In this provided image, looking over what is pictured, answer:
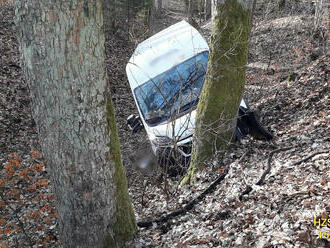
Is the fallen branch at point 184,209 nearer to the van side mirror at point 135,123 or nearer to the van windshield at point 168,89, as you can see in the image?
the van windshield at point 168,89

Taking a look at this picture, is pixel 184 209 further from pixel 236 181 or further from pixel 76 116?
pixel 76 116

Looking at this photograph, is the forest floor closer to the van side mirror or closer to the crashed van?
the van side mirror

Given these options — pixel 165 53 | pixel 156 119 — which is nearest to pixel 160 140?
pixel 156 119

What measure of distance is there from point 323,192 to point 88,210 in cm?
243

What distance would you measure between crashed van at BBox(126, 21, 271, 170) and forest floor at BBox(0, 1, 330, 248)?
1.69 feet

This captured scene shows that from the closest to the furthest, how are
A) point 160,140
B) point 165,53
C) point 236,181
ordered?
point 236,181, point 160,140, point 165,53

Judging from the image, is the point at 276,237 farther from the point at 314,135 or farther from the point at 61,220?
the point at 314,135

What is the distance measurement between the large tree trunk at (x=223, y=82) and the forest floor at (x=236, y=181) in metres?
0.30

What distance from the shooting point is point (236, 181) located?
4.82 meters

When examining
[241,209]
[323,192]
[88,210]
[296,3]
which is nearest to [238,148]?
[241,209]

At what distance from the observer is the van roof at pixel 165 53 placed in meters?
7.39

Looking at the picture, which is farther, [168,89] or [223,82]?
[168,89]

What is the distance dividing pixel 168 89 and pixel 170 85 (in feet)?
0.33

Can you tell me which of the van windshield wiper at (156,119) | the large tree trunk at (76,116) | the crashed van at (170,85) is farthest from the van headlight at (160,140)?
the large tree trunk at (76,116)
